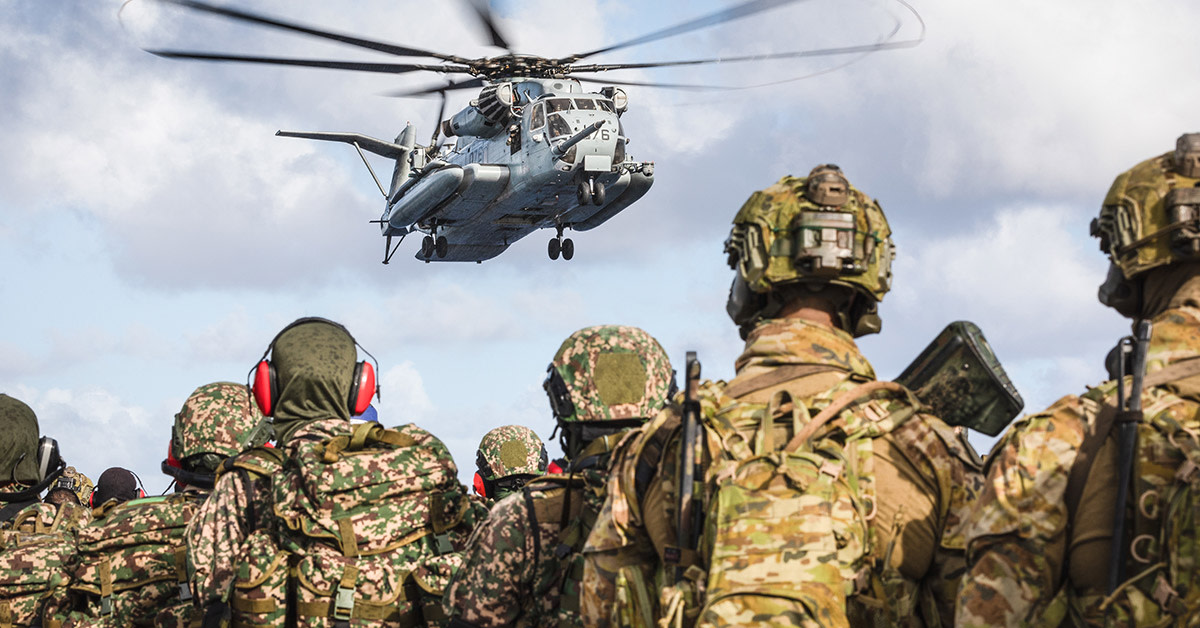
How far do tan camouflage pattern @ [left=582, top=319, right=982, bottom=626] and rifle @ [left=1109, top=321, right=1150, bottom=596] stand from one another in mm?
579

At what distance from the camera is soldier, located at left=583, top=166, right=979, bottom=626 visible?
133 inches

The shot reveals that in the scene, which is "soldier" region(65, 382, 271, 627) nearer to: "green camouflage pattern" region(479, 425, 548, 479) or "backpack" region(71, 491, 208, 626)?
"backpack" region(71, 491, 208, 626)

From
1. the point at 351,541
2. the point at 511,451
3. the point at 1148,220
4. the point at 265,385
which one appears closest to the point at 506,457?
the point at 511,451

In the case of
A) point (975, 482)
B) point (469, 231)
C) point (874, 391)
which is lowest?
point (975, 482)

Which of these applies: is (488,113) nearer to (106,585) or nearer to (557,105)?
(557,105)

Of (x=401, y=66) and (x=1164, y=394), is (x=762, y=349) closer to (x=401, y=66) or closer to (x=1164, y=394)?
(x=1164, y=394)

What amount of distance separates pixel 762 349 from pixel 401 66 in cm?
2485

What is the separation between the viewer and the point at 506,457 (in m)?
9.40

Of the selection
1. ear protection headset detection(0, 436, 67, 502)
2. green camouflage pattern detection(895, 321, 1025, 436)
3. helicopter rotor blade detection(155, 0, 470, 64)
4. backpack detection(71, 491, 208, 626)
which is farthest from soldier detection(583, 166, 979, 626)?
helicopter rotor blade detection(155, 0, 470, 64)

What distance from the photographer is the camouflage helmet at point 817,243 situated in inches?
154

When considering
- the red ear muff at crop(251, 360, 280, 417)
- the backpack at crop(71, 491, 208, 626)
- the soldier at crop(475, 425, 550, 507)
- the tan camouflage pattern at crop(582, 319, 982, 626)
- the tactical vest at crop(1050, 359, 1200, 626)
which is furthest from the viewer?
the soldier at crop(475, 425, 550, 507)

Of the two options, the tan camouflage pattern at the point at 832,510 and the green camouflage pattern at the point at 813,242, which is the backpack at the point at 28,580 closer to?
the tan camouflage pattern at the point at 832,510

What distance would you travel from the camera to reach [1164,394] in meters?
3.15

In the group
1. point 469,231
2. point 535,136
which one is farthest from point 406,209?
point 535,136
